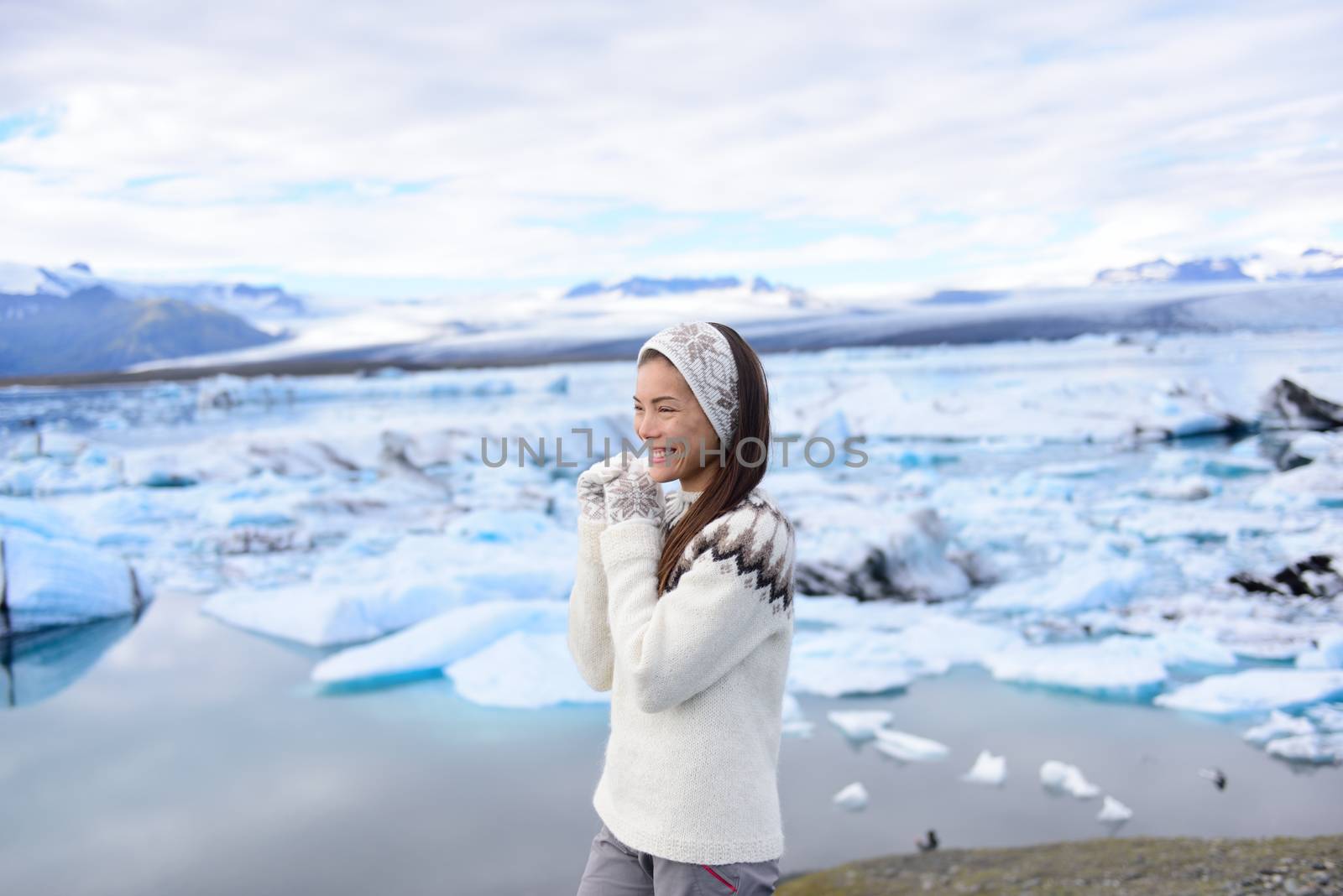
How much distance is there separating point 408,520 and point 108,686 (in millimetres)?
4098

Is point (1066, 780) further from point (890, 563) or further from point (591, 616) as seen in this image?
point (591, 616)

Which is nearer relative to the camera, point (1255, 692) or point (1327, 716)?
point (1327, 716)

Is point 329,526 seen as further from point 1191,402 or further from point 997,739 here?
point 1191,402

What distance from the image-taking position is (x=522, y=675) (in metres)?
4.29

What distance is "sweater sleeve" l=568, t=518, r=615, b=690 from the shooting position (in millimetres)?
1212

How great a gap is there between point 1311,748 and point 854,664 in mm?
1777

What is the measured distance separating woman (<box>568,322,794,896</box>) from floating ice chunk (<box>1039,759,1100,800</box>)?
8.25ft

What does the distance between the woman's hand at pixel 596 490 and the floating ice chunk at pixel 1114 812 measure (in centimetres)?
262

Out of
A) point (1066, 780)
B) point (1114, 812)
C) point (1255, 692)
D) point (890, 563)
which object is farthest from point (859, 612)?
point (1114, 812)

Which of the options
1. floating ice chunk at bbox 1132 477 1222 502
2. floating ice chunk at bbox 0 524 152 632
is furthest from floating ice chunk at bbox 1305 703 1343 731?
floating ice chunk at bbox 0 524 152 632

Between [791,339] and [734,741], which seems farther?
[791,339]

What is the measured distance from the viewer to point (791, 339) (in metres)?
67.7

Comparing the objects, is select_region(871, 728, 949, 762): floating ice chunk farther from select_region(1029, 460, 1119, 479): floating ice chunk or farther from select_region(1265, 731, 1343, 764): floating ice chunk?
select_region(1029, 460, 1119, 479): floating ice chunk

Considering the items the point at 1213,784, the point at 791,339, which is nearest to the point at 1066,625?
the point at 1213,784
